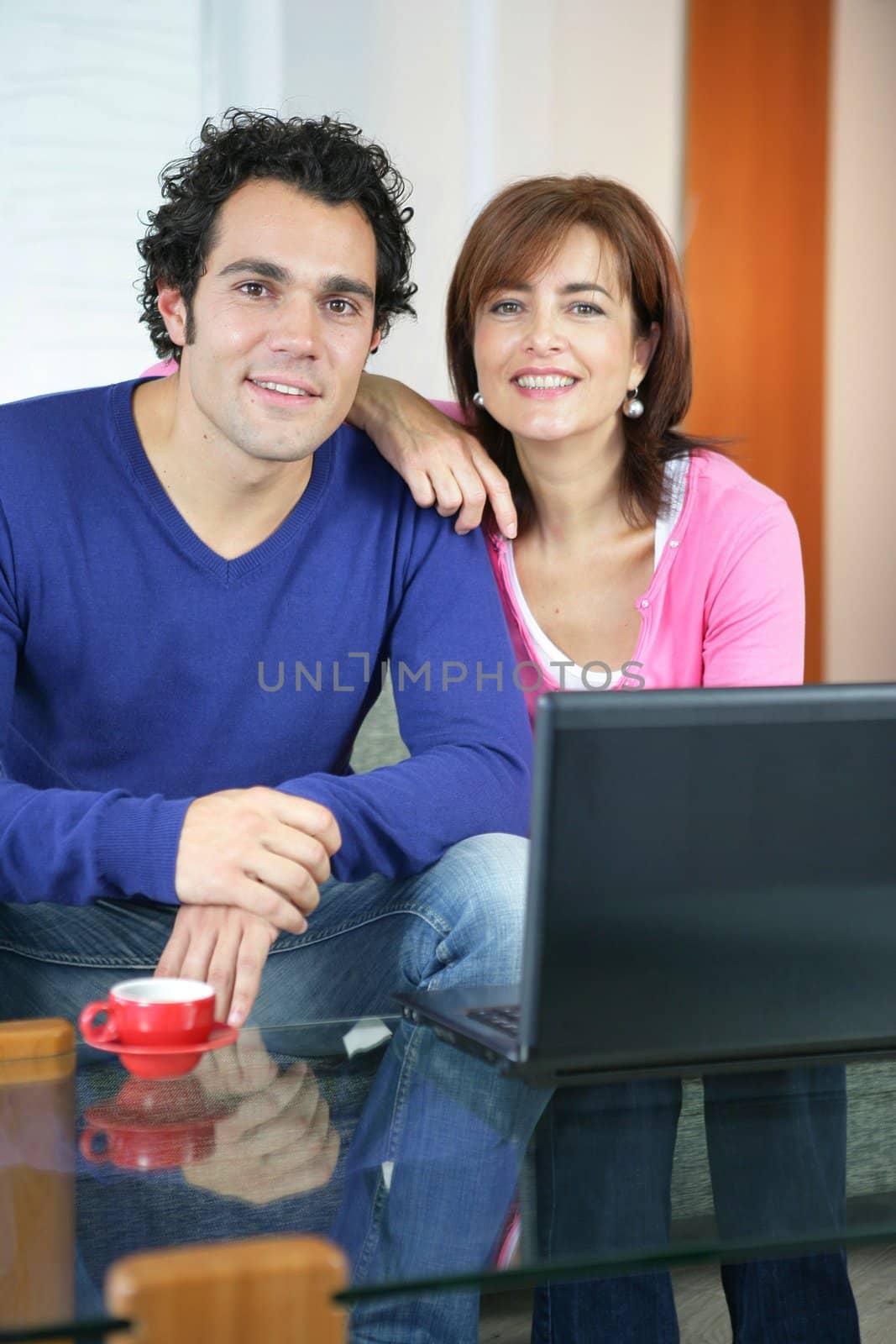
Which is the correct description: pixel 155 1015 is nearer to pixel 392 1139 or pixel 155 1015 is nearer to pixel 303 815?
pixel 392 1139

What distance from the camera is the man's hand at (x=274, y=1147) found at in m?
0.88

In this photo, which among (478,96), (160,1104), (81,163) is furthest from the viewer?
(478,96)

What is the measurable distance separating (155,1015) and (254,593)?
747 mm

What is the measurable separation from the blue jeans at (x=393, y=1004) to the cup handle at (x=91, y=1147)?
154 mm

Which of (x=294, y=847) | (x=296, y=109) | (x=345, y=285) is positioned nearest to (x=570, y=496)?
(x=345, y=285)

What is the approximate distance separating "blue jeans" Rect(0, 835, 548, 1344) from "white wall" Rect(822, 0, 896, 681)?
8.36 feet

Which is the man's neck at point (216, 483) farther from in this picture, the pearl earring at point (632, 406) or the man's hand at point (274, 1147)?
the man's hand at point (274, 1147)

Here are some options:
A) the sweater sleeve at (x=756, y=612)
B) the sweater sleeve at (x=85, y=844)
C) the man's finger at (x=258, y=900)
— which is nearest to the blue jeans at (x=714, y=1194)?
the man's finger at (x=258, y=900)

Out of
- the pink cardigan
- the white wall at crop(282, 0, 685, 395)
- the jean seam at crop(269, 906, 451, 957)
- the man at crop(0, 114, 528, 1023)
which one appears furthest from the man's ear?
the white wall at crop(282, 0, 685, 395)

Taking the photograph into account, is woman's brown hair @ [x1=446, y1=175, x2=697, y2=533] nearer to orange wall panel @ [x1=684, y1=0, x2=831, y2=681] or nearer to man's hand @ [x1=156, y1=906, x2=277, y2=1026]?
man's hand @ [x1=156, y1=906, x2=277, y2=1026]

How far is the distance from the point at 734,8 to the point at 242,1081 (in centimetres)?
331

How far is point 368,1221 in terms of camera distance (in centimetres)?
83

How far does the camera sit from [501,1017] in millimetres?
1112

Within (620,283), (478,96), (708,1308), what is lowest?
(708,1308)
